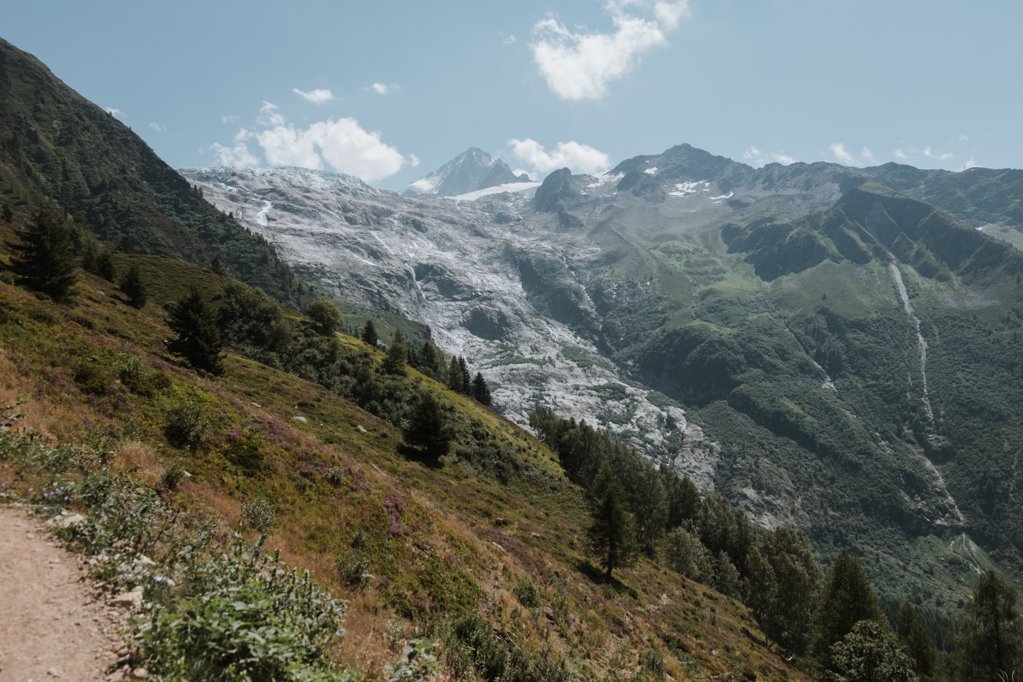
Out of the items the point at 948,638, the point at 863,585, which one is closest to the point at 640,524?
the point at 863,585

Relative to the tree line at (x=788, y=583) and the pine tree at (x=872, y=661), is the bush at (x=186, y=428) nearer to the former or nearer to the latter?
the tree line at (x=788, y=583)

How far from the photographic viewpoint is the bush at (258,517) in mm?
15609

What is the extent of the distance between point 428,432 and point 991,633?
55494 millimetres

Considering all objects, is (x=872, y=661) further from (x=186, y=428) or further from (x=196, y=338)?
(x=196, y=338)

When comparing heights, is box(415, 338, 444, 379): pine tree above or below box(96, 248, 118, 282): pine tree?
below

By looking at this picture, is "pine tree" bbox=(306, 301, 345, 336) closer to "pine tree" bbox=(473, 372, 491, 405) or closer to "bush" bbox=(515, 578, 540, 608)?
"pine tree" bbox=(473, 372, 491, 405)

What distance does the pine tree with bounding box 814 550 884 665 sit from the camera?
49.4 metres

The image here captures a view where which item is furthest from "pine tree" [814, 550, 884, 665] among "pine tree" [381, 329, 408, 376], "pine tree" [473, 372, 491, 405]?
"pine tree" [473, 372, 491, 405]

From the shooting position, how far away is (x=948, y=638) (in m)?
45.6

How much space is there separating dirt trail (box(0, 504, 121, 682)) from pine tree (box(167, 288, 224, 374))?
3890cm

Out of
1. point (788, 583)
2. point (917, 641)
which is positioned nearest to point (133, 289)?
point (788, 583)

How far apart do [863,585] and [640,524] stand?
38.5 m

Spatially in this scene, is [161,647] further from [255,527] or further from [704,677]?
[704,677]

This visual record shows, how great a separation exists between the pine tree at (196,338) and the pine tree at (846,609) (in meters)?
64.0
